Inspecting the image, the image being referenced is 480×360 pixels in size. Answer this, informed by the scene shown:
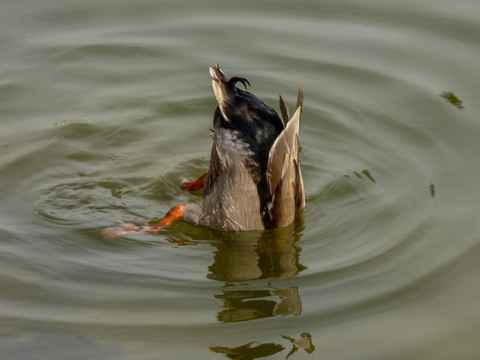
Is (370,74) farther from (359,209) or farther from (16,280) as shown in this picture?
(16,280)

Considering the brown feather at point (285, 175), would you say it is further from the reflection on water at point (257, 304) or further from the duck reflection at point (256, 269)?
the reflection on water at point (257, 304)

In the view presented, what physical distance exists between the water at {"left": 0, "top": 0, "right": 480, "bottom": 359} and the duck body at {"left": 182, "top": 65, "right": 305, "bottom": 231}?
150mm

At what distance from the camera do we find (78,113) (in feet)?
21.8

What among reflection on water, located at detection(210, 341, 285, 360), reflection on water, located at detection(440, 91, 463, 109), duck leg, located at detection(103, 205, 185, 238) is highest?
reflection on water, located at detection(440, 91, 463, 109)

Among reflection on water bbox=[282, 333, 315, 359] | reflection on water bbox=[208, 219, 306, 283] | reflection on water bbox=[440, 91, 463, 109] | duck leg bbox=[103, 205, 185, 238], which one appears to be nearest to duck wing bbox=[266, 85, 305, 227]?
reflection on water bbox=[208, 219, 306, 283]

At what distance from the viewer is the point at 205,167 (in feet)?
19.9

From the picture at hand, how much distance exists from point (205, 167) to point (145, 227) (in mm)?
964

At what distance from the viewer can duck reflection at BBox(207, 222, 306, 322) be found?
14.2 feet

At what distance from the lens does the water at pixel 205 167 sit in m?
4.16

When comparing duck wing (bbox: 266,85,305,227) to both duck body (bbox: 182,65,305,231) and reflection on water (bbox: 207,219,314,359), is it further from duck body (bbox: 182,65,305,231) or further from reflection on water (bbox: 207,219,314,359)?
reflection on water (bbox: 207,219,314,359)

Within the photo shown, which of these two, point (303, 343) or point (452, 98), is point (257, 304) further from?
point (452, 98)

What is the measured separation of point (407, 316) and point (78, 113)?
352cm

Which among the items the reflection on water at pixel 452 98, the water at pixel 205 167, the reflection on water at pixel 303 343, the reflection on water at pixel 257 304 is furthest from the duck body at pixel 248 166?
the reflection on water at pixel 452 98

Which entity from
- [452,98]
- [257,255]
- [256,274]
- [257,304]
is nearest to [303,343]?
Result: [257,304]
